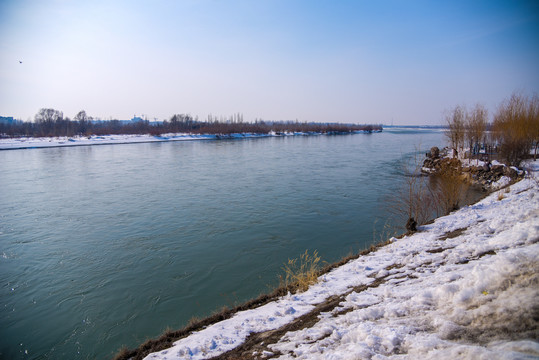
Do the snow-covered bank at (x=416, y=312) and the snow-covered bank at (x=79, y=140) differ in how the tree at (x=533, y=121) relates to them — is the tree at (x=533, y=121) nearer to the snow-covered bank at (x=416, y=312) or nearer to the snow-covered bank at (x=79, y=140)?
the snow-covered bank at (x=416, y=312)

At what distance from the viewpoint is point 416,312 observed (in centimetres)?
352

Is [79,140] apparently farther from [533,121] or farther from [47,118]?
[533,121]

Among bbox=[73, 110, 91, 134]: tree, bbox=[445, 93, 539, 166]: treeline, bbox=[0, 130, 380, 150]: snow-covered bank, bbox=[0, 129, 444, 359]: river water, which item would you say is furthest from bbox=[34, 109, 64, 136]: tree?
bbox=[445, 93, 539, 166]: treeline

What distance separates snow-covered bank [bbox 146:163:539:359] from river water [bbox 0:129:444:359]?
2.16 m

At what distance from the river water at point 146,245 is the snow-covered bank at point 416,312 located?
7.08 ft

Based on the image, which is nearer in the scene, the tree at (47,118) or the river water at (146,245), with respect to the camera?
the river water at (146,245)

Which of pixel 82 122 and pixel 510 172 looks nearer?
pixel 510 172

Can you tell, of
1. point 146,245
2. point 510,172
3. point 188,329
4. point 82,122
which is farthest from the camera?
point 82,122

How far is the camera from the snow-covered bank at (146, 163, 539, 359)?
8.98 feet

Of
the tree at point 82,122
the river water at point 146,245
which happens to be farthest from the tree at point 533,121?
the tree at point 82,122

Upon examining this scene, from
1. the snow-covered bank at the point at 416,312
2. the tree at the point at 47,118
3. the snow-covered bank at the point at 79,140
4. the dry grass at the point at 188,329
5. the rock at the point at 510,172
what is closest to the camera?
the snow-covered bank at the point at 416,312

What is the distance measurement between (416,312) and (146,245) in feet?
27.7

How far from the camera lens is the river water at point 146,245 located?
604 centimetres

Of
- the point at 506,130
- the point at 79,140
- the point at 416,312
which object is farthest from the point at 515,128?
the point at 79,140
